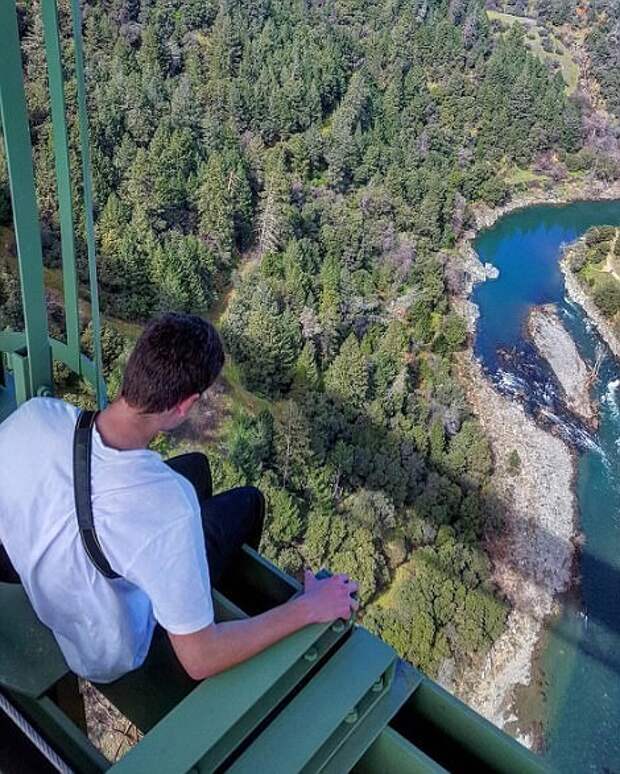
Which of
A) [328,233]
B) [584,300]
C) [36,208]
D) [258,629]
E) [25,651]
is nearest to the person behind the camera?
[258,629]

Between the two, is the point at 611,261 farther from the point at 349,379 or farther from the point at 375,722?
the point at 375,722

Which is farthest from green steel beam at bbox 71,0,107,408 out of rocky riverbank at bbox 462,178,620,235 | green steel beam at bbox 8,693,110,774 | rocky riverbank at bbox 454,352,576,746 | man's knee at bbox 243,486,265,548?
rocky riverbank at bbox 462,178,620,235

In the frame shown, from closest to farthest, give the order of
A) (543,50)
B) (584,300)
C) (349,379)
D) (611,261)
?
(349,379) → (584,300) → (611,261) → (543,50)

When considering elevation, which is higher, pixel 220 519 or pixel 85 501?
pixel 85 501

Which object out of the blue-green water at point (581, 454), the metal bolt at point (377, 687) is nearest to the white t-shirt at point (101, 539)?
the metal bolt at point (377, 687)

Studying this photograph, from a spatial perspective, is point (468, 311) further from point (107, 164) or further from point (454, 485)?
point (107, 164)

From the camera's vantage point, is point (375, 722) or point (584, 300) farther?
point (584, 300)

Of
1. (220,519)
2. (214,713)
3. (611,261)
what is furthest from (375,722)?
(611,261)

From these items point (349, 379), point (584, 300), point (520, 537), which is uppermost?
point (349, 379)
